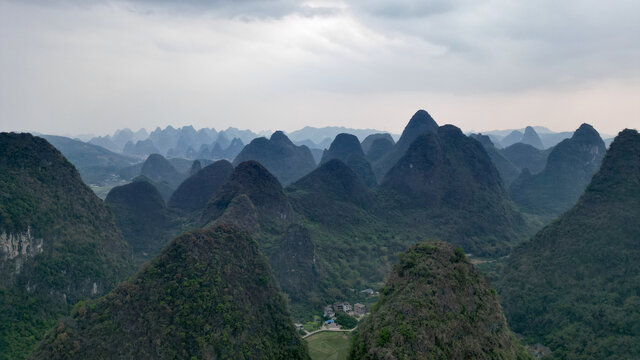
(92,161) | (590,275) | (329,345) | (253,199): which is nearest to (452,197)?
(590,275)

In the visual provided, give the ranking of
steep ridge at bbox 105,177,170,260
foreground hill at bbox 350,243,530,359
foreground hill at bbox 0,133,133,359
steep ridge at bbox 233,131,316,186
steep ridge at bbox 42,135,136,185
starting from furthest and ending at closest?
steep ridge at bbox 42,135,136,185
steep ridge at bbox 233,131,316,186
steep ridge at bbox 105,177,170,260
foreground hill at bbox 0,133,133,359
foreground hill at bbox 350,243,530,359

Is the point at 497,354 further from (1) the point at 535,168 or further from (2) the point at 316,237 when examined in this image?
(1) the point at 535,168

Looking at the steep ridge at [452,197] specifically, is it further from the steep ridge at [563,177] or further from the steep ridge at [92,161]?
the steep ridge at [92,161]

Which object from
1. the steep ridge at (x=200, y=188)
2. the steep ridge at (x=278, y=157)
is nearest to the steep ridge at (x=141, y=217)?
the steep ridge at (x=200, y=188)

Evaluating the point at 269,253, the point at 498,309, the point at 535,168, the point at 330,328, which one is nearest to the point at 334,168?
the point at 269,253

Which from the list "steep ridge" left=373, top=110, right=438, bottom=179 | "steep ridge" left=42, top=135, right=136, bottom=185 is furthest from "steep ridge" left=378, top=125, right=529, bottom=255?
"steep ridge" left=42, top=135, right=136, bottom=185

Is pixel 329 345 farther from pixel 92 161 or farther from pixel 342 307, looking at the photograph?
pixel 92 161

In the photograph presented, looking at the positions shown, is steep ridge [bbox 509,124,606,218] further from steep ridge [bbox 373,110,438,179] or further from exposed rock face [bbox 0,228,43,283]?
→ exposed rock face [bbox 0,228,43,283]
